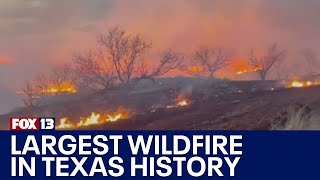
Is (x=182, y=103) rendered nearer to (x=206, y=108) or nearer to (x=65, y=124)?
(x=206, y=108)

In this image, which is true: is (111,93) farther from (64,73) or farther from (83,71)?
(64,73)

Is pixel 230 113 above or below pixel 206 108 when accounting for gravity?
below

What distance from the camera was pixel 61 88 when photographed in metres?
90.2

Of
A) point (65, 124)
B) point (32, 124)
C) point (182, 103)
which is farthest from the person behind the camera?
point (182, 103)

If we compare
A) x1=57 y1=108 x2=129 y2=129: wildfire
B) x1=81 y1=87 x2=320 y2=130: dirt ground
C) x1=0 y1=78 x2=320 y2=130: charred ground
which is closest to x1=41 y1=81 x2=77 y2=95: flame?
x1=0 y1=78 x2=320 y2=130: charred ground

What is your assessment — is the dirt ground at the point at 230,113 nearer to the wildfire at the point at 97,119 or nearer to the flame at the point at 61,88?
the wildfire at the point at 97,119

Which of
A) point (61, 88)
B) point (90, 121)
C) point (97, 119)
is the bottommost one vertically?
point (90, 121)

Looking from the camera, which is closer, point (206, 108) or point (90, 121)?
point (206, 108)

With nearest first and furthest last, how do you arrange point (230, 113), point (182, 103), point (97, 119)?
point (230, 113) < point (97, 119) < point (182, 103)

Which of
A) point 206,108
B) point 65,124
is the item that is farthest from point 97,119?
point 206,108

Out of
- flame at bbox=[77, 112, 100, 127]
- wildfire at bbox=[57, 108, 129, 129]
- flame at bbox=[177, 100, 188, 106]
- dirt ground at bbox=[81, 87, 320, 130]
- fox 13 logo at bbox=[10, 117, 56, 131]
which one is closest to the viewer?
fox 13 logo at bbox=[10, 117, 56, 131]

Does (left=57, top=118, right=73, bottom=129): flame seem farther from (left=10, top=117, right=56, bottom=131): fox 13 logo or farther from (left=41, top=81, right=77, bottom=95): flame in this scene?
(left=41, top=81, right=77, bottom=95): flame

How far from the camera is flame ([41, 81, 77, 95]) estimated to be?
288 feet

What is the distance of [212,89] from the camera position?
165 ft
